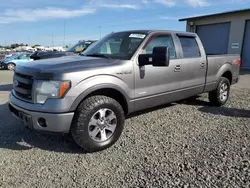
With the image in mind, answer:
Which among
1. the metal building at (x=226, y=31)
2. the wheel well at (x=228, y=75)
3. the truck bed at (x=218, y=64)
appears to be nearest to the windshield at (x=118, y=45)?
the truck bed at (x=218, y=64)

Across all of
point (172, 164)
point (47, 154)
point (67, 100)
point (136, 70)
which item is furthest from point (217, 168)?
point (47, 154)

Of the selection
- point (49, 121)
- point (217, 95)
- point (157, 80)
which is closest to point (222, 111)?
point (217, 95)

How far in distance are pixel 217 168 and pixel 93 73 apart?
2.06m

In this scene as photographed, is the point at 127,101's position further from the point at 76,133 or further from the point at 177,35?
the point at 177,35

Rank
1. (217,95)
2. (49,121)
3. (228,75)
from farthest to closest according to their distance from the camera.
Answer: (228,75), (217,95), (49,121)

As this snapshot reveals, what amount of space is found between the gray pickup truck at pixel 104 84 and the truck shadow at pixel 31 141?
417mm

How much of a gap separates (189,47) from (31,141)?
11.9 ft

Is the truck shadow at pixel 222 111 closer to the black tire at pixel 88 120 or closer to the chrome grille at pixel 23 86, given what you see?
the black tire at pixel 88 120

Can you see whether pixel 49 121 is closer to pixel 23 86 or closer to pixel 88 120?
pixel 88 120

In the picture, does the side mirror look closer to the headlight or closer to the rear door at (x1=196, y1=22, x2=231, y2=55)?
the headlight

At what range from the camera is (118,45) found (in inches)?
168

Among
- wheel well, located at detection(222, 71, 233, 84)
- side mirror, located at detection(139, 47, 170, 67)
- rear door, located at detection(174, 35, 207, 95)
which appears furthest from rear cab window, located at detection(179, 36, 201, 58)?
wheel well, located at detection(222, 71, 233, 84)

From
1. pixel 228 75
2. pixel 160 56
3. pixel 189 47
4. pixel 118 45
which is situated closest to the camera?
pixel 160 56

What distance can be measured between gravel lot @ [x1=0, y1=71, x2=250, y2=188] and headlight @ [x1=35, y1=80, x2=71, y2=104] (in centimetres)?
89
